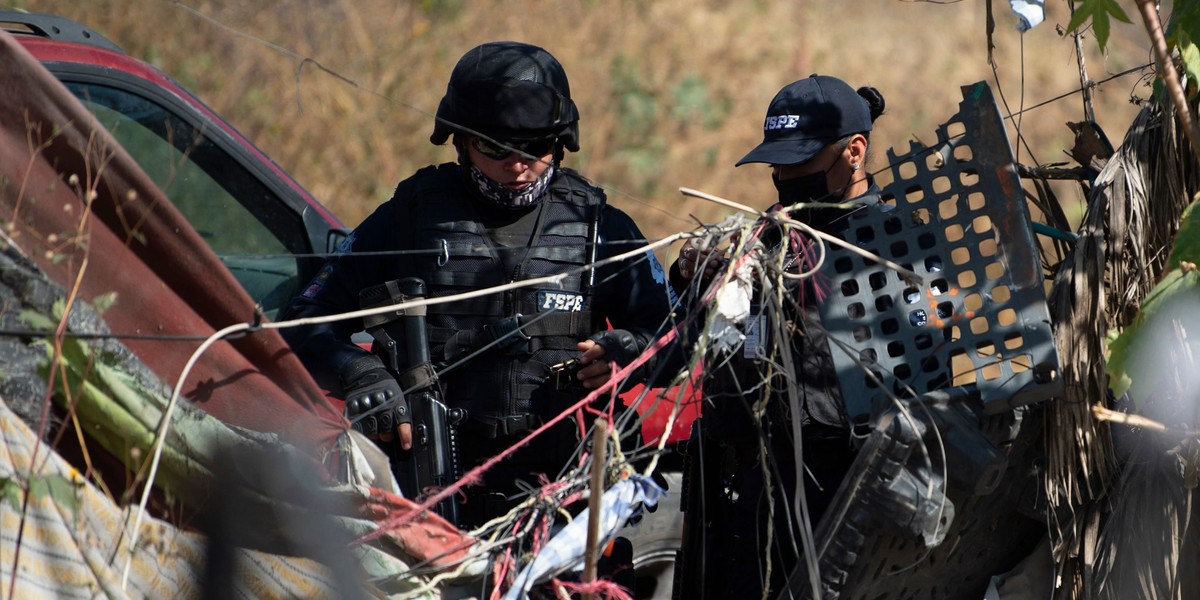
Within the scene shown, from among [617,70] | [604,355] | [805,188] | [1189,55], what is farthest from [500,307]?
[617,70]

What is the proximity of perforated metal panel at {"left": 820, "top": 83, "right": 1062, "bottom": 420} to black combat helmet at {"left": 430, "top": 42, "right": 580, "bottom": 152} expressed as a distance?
1097mm

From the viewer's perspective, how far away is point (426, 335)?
3273mm

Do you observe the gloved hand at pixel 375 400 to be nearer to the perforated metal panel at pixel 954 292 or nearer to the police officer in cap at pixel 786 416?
the police officer in cap at pixel 786 416

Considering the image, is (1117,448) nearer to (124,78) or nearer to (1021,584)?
(1021,584)

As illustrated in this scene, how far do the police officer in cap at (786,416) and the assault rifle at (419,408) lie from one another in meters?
0.70

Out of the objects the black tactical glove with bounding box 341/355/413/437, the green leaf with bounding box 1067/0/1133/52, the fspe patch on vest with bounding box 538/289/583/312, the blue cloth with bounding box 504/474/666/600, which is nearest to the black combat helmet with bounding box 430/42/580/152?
the fspe patch on vest with bounding box 538/289/583/312

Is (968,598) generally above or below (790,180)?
below

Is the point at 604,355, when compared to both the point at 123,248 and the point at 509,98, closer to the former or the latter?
the point at 509,98

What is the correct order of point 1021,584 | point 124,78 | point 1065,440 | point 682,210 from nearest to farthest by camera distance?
point 1065,440 < point 1021,584 < point 124,78 < point 682,210

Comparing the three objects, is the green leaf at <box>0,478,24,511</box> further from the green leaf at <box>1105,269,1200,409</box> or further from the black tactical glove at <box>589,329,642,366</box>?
the green leaf at <box>1105,269,1200,409</box>

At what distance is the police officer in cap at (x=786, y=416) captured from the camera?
9.62ft

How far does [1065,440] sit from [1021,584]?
1.43 ft

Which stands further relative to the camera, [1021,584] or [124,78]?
[124,78]

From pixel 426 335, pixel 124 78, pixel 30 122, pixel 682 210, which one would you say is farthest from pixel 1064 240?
pixel 682 210
